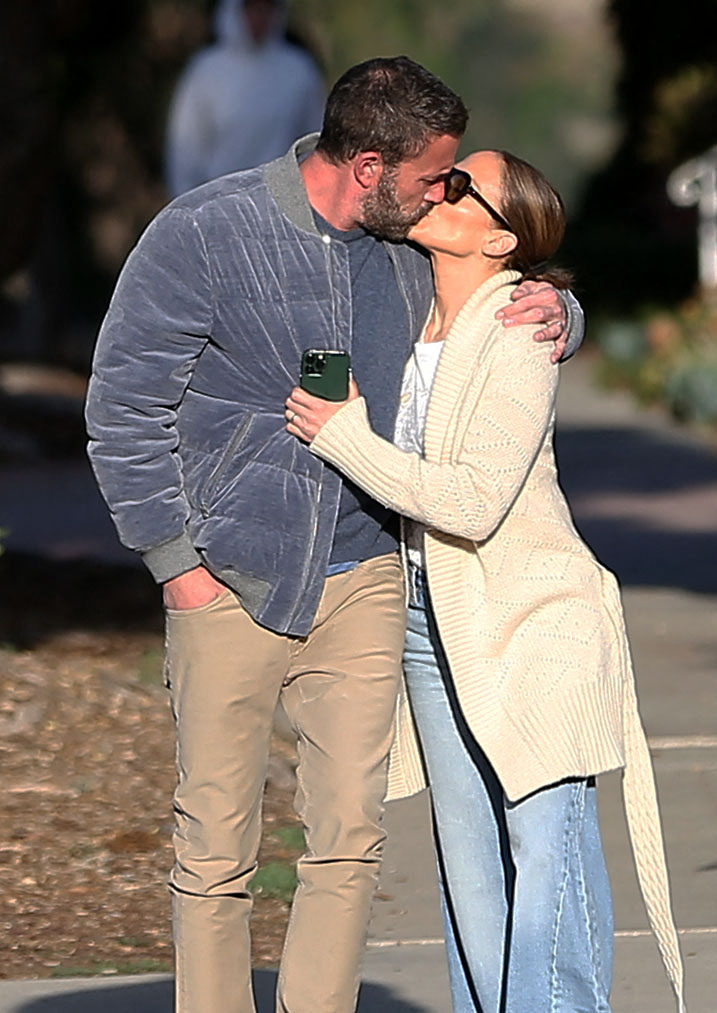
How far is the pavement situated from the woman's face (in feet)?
5.69

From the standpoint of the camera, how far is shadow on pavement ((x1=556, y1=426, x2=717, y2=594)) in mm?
10156

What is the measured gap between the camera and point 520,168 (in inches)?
149

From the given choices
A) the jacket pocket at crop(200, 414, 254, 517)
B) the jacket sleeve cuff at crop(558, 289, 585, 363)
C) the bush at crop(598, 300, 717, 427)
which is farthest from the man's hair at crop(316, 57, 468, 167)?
the bush at crop(598, 300, 717, 427)

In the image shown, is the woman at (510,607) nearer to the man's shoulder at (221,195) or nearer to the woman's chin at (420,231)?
the woman's chin at (420,231)

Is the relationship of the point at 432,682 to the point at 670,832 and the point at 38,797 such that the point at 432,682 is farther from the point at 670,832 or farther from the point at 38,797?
the point at 38,797

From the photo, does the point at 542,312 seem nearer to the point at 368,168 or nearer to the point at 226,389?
the point at 368,168

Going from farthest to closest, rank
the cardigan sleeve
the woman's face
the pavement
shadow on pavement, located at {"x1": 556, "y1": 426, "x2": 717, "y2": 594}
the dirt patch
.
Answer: shadow on pavement, located at {"x1": 556, "y1": 426, "x2": 717, "y2": 594} → the dirt patch → the pavement → the woman's face → the cardigan sleeve

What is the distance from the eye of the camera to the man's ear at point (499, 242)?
12.6 ft

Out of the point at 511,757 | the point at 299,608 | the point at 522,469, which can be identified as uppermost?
the point at 522,469

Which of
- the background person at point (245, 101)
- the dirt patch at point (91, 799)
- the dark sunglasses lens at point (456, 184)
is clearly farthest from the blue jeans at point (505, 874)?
the background person at point (245, 101)

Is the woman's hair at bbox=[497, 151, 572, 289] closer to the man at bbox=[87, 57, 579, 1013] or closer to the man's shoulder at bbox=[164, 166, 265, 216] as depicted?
the man at bbox=[87, 57, 579, 1013]

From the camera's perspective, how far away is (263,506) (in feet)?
12.7

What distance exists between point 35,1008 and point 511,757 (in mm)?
1466

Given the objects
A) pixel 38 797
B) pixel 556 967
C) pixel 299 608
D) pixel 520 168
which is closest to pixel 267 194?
pixel 520 168
